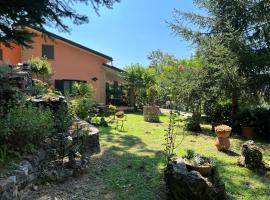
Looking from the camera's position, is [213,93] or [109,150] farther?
[213,93]

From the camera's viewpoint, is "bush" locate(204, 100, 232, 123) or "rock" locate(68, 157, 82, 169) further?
"bush" locate(204, 100, 232, 123)

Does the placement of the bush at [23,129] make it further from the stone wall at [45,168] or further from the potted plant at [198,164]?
the potted plant at [198,164]

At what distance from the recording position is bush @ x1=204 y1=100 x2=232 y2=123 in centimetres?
1568

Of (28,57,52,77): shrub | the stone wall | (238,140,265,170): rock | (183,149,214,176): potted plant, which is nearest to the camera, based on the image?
the stone wall

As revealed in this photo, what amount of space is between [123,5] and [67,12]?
131cm

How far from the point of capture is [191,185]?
574cm

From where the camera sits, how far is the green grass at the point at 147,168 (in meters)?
6.51

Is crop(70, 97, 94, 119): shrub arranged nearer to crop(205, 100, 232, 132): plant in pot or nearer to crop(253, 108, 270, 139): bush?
crop(205, 100, 232, 132): plant in pot

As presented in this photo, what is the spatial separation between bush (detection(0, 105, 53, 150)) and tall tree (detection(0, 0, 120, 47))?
155 cm

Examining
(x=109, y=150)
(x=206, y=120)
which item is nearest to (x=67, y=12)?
(x=109, y=150)

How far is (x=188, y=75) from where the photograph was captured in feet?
47.9

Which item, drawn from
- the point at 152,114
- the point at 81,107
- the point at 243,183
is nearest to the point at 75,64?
the point at 152,114

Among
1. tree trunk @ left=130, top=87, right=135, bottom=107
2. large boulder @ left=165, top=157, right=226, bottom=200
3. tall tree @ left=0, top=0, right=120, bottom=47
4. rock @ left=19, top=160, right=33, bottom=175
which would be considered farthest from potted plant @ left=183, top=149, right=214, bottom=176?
tree trunk @ left=130, top=87, right=135, bottom=107

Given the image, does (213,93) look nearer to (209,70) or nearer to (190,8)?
(209,70)
